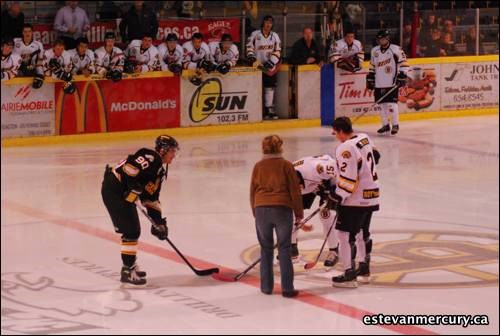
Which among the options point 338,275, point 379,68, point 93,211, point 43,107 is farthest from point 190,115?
point 338,275

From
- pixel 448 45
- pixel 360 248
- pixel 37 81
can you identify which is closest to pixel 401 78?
pixel 448 45

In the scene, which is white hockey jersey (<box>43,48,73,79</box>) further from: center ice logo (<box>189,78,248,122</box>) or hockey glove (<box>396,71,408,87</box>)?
hockey glove (<box>396,71,408,87</box>)

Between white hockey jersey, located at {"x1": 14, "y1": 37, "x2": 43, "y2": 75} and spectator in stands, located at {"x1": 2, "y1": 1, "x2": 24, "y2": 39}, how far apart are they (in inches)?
5.3

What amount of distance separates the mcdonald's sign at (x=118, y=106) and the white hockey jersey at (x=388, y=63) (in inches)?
122

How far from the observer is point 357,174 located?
26.8ft

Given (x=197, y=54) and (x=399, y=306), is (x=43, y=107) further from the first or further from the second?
(x=399, y=306)

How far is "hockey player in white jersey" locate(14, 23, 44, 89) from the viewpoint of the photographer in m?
14.8

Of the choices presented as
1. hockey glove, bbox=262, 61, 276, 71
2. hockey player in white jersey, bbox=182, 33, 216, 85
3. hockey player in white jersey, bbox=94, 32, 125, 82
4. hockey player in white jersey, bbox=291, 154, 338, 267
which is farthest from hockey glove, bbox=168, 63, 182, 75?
hockey player in white jersey, bbox=291, 154, 338, 267

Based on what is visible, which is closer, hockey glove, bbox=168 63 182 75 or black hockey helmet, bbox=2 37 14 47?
black hockey helmet, bbox=2 37 14 47

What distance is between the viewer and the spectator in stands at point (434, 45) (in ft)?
49.2

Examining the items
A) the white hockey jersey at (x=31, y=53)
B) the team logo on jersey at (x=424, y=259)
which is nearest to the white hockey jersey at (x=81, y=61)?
the white hockey jersey at (x=31, y=53)

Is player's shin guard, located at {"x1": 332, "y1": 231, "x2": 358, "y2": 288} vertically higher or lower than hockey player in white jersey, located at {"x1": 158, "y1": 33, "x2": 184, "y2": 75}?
lower

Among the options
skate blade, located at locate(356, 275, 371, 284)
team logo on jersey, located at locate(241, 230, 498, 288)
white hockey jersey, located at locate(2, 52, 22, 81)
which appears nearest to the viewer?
skate blade, located at locate(356, 275, 371, 284)

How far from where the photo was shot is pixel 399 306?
25.7 ft
